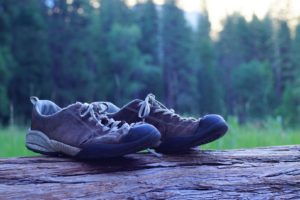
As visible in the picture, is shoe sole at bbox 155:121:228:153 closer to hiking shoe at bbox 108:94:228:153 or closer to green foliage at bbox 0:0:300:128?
hiking shoe at bbox 108:94:228:153

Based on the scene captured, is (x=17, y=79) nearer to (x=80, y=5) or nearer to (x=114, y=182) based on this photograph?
(x=80, y=5)

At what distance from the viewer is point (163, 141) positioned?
6.29 feet

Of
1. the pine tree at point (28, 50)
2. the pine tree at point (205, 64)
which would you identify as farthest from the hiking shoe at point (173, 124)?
the pine tree at point (205, 64)

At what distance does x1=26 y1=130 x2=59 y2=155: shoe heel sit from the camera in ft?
6.07

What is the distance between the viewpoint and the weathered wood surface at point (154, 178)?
154cm

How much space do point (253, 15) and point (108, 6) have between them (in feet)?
47.4

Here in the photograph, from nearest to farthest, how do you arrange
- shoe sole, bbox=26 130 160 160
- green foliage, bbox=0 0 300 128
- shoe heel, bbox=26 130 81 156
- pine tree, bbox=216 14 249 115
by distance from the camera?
1. shoe sole, bbox=26 130 160 160
2. shoe heel, bbox=26 130 81 156
3. green foliage, bbox=0 0 300 128
4. pine tree, bbox=216 14 249 115

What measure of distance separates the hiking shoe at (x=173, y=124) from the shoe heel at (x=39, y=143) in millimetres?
286

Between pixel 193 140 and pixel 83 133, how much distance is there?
1.44 feet

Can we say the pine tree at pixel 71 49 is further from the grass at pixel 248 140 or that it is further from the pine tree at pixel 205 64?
the grass at pixel 248 140

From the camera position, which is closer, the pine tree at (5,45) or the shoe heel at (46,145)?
the shoe heel at (46,145)

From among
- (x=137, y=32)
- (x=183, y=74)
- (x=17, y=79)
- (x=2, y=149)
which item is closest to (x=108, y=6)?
(x=137, y=32)

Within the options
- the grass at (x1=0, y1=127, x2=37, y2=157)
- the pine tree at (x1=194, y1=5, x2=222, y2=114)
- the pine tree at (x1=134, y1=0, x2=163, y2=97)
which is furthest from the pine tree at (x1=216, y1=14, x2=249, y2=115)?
the grass at (x1=0, y1=127, x2=37, y2=157)

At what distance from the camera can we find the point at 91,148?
66.8 inches
